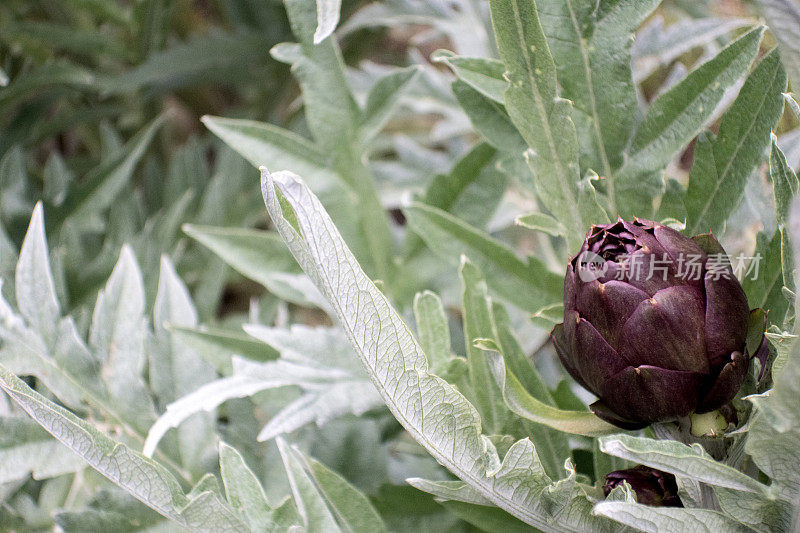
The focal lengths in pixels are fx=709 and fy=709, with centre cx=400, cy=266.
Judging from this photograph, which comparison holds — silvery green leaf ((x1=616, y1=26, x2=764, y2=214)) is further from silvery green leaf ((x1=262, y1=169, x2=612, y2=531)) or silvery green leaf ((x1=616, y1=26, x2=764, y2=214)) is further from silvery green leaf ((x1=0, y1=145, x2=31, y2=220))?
silvery green leaf ((x1=0, y1=145, x2=31, y2=220))

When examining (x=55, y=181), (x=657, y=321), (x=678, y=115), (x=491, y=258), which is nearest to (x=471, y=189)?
(x=491, y=258)

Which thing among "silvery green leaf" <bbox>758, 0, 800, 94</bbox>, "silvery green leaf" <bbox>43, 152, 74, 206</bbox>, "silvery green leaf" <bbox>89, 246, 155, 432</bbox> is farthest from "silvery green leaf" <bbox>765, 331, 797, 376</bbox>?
"silvery green leaf" <bbox>43, 152, 74, 206</bbox>

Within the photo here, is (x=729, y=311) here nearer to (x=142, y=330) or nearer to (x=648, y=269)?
(x=648, y=269)

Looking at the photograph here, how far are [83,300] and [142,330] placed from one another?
0.16m

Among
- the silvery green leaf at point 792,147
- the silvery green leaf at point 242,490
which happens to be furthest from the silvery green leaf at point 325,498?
the silvery green leaf at point 792,147

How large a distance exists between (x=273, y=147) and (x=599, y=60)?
265mm

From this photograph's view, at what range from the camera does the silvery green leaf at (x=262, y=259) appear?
0.58m

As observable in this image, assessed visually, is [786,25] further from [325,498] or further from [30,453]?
[30,453]

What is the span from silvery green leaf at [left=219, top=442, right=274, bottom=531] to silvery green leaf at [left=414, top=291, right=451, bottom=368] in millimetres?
125

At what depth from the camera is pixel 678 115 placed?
429 mm

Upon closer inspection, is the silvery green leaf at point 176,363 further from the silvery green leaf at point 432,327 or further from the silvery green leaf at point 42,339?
the silvery green leaf at point 432,327

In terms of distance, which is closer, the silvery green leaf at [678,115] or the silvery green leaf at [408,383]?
the silvery green leaf at [408,383]

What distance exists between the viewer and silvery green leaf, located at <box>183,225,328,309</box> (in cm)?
58

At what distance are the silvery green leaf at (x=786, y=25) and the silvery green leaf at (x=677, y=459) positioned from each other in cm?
16
